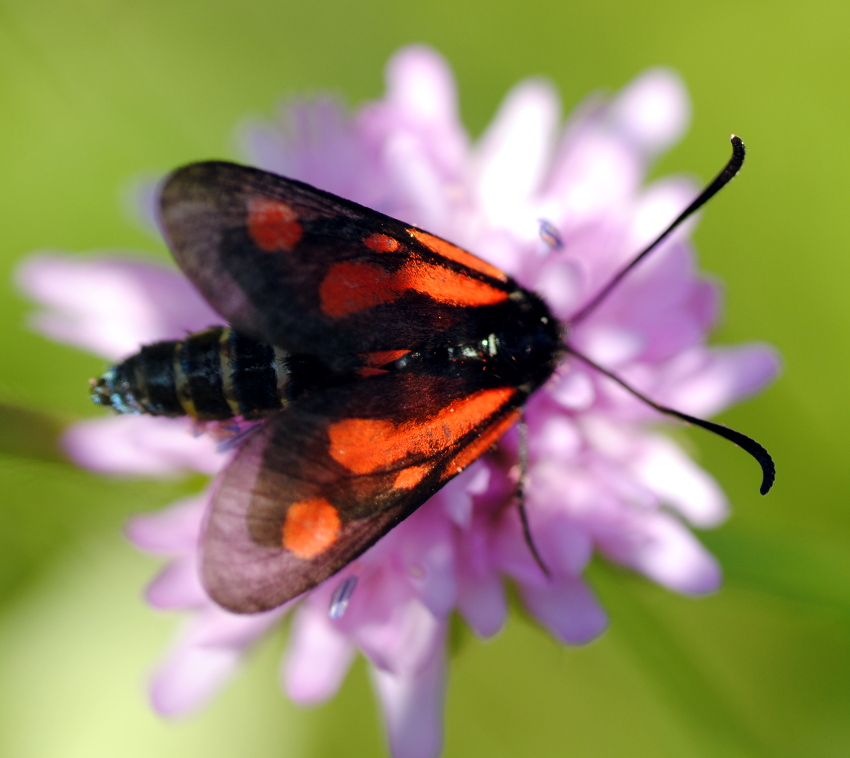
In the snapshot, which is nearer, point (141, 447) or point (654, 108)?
point (141, 447)

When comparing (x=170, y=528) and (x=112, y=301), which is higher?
(x=112, y=301)

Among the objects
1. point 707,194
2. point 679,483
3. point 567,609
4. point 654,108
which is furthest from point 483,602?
point 654,108

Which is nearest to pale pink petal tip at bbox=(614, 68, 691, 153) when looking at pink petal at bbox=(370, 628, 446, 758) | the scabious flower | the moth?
the scabious flower

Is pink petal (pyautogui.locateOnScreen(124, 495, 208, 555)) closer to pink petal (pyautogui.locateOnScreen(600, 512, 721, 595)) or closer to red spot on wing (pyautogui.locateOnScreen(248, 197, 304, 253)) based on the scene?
red spot on wing (pyautogui.locateOnScreen(248, 197, 304, 253))

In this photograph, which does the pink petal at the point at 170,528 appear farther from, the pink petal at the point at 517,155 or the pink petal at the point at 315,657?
the pink petal at the point at 517,155

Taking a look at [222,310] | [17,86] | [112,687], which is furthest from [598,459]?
[17,86]

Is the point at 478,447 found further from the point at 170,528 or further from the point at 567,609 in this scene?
the point at 170,528

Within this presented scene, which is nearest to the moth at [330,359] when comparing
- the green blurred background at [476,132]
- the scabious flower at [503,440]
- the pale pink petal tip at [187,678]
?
the scabious flower at [503,440]
